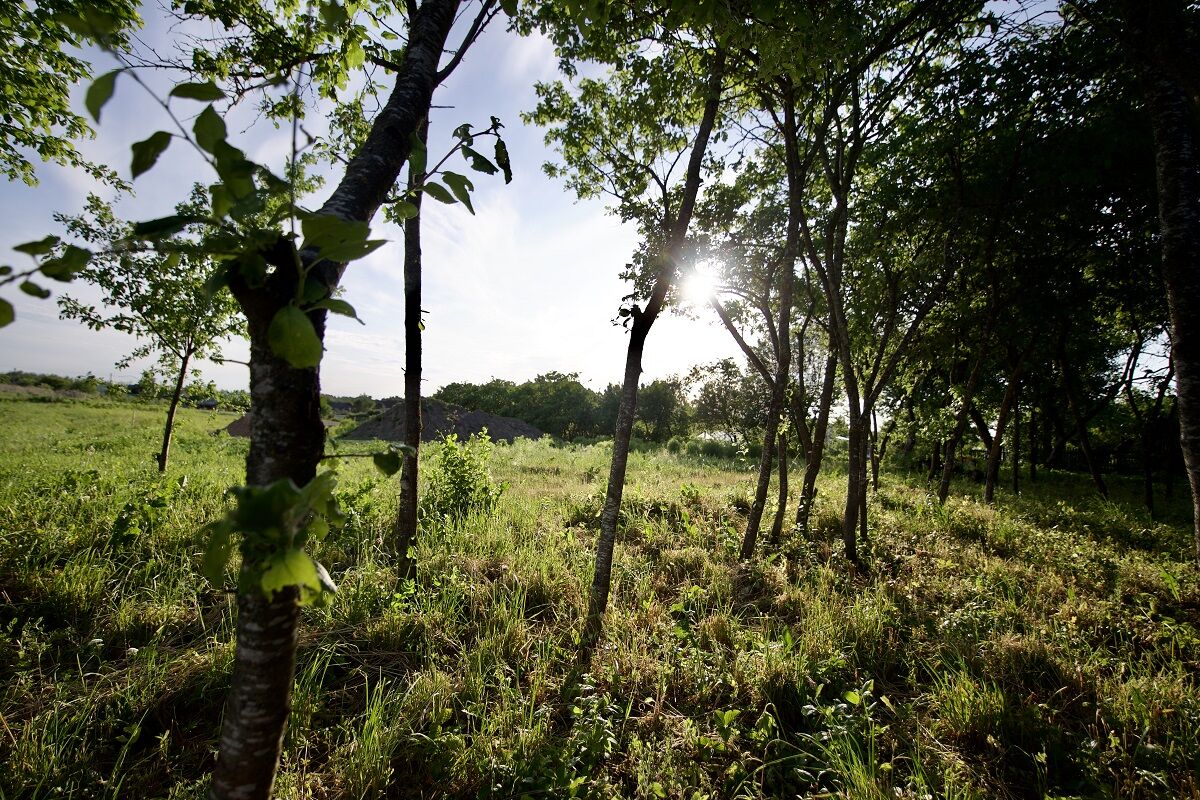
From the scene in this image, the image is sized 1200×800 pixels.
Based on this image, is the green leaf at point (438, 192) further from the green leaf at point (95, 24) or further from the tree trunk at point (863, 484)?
the tree trunk at point (863, 484)

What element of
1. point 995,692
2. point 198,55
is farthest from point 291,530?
point 198,55

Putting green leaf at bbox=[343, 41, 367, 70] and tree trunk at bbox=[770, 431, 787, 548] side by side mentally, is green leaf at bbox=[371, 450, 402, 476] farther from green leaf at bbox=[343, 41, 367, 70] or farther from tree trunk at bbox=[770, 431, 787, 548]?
tree trunk at bbox=[770, 431, 787, 548]

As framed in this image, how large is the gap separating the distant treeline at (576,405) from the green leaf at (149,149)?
3193 cm

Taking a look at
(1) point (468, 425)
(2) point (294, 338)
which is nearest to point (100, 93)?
(2) point (294, 338)

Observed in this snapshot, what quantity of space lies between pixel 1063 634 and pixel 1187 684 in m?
0.65

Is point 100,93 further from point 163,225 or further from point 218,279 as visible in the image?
point 218,279

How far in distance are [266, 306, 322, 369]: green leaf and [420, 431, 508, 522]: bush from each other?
19.5 ft

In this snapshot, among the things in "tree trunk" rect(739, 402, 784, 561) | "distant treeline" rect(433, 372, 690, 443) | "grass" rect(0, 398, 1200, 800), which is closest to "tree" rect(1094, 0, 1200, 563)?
"grass" rect(0, 398, 1200, 800)

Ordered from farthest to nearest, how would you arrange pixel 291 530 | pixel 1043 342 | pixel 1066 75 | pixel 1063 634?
1. pixel 1043 342
2. pixel 1066 75
3. pixel 1063 634
4. pixel 291 530

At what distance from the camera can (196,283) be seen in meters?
7.48

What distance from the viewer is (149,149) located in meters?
0.77

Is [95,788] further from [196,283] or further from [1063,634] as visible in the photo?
[196,283]

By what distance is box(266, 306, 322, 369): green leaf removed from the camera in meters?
0.85

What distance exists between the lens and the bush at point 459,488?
6742 millimetres
